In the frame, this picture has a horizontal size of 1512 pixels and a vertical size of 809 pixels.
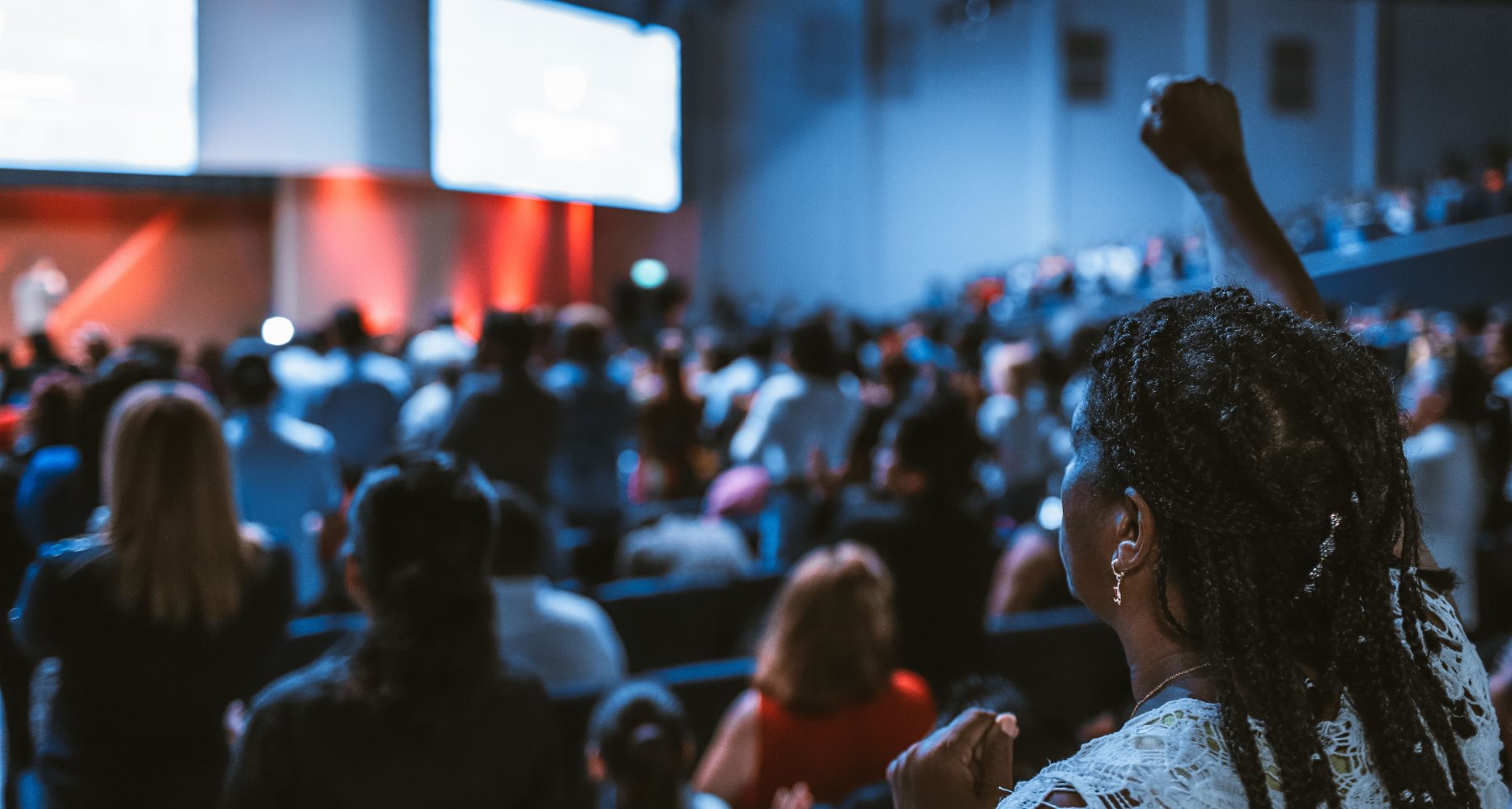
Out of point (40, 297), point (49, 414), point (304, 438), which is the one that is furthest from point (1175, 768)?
point (40, 297)

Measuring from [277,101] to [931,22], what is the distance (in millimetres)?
11652

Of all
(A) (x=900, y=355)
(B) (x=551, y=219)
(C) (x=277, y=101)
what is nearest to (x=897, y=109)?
(B) (x=551, y=219)

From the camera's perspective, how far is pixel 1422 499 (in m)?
3.58

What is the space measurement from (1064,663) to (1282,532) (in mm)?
2485

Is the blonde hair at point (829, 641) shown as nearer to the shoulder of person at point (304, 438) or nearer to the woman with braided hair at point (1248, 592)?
the woman with braided hair at point (1248, 592)

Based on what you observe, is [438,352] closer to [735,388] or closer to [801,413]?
[735,388]

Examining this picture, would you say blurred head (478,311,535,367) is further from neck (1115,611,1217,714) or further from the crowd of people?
neck (1115,611,1217,714)

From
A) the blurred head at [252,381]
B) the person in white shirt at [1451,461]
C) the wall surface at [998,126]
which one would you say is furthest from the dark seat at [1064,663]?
the wall surface at [998,126]

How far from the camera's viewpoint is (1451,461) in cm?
363

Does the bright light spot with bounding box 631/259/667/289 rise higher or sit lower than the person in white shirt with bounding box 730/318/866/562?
higher

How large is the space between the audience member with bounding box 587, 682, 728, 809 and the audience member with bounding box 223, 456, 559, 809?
298 millimetres

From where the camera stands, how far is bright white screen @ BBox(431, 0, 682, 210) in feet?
35.2

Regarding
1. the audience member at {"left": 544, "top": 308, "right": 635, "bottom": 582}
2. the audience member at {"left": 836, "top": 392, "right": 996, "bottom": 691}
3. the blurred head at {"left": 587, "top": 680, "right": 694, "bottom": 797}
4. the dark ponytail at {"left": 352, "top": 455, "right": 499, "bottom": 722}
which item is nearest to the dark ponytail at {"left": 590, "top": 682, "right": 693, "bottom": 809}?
the blurred head at {"left": 587, "top": 680, "right": 694, "bottom": 797}

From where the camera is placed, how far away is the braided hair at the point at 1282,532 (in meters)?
0.80
